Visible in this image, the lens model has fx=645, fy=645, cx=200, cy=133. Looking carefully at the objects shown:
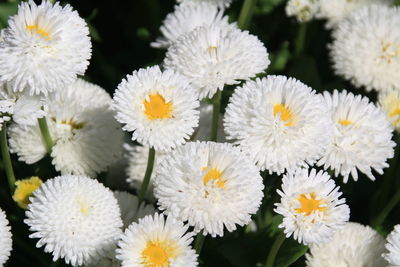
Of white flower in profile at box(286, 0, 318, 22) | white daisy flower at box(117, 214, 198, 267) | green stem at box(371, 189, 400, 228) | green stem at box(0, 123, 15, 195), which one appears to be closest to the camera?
white daisy flower at box(117, 214, 198, 267)

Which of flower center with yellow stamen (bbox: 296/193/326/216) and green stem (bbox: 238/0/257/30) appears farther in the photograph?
green stem (bbox: 238/0/257/30)

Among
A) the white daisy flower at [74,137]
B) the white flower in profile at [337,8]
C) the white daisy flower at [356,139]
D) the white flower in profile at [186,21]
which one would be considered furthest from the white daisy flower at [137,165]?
the white flower in profile at [337,8]

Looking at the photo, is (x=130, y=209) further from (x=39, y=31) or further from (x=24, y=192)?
(x=39, y=31)

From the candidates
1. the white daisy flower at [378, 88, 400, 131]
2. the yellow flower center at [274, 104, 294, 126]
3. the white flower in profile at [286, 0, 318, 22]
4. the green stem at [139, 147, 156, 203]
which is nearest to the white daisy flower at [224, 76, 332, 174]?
the yellow flower center at [274, 104, 294, 126]

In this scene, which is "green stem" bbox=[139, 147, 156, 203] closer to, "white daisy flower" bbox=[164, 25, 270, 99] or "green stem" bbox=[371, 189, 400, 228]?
"white daisy flower" bbox=[164, 25, 270, 99]

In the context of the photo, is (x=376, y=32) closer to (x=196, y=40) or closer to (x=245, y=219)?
(x=196, y=40)

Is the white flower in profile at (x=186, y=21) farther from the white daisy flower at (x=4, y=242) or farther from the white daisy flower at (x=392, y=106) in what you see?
the white daisy flower at (x=4, y=242)

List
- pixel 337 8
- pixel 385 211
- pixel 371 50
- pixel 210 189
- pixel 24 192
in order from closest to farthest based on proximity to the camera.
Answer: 1. pixel 210 189
2. pixel 24 192
3. pixel 385 211
4. pixel 371 50
5. pixel 337 8

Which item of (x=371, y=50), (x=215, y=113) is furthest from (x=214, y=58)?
(x=371, y=50)
